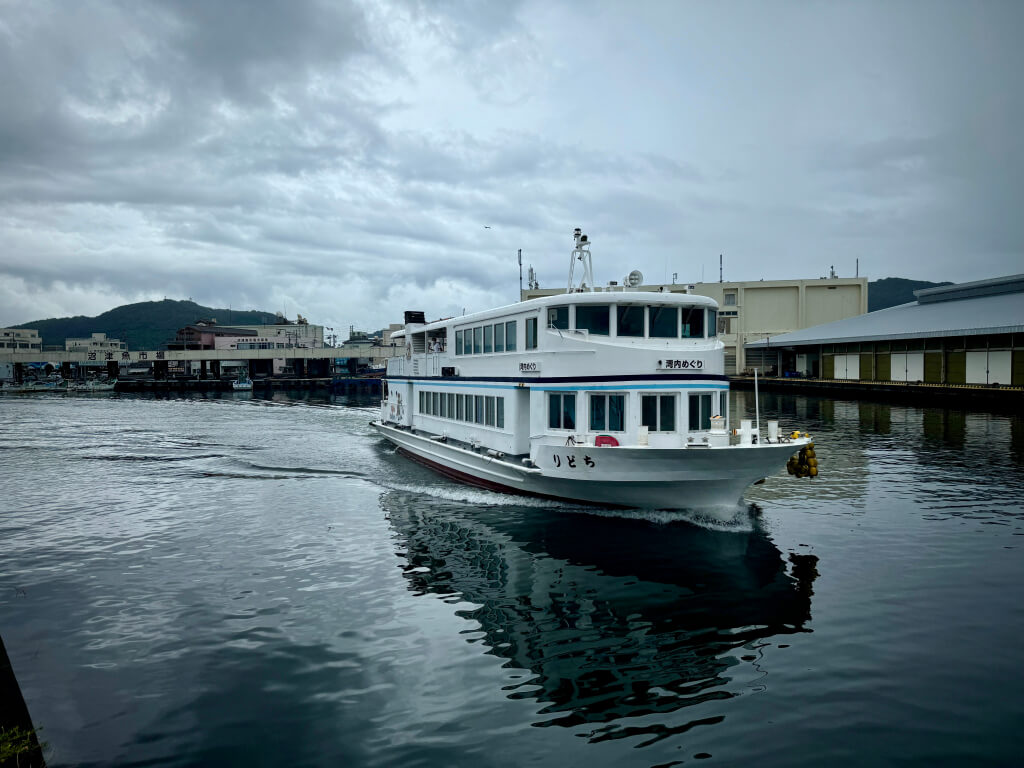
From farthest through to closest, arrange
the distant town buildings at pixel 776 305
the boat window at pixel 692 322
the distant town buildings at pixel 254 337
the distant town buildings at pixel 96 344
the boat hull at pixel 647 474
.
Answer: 1. the distant town buildings at pixel 96 344
2. the distant town buildings at pixel 254 337
3. the distant town buildings at pixel 776 305
4. the boat window at pixel 692 322
5. the boat hull at pixel 647 474

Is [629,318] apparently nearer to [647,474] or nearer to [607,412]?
[607,412]

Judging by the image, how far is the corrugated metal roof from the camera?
2174 inches

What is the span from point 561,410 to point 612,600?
24.8 feet

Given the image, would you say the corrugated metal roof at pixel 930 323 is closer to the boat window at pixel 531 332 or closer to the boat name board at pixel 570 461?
the boat window at pixel 531 332

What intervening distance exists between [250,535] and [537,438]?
9.49m

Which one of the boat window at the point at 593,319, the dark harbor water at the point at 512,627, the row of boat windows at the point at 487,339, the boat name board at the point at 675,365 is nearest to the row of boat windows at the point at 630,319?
the boat window at the point at 593,319

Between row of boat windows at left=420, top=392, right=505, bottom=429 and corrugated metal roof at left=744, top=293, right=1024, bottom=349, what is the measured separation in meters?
48.8

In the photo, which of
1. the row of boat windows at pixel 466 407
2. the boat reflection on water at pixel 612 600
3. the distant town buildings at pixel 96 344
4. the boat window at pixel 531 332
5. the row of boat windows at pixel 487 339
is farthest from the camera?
the distant town buildings at pixel 96 344

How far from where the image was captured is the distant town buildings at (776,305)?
9331 centimetres

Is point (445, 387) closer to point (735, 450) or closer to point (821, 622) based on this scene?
point (735, 450)

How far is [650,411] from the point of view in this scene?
750 inches

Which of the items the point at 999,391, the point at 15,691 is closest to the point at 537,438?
the point at 15,691

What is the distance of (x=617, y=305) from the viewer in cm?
2033

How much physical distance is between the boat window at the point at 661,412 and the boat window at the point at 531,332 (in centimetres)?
459
